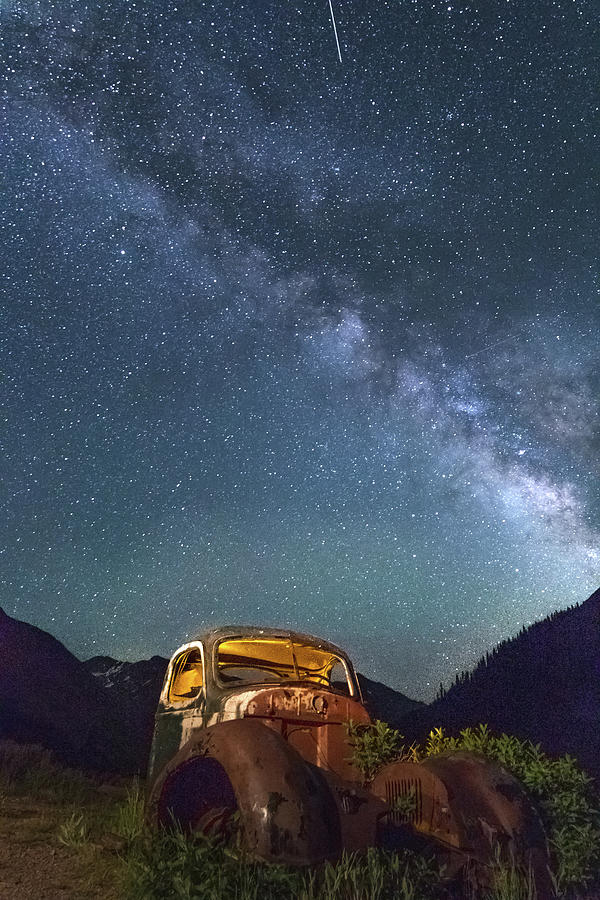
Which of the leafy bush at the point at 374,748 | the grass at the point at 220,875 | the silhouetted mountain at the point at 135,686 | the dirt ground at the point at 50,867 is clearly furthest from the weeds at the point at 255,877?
the silhouetted mountain at the point at 135,686

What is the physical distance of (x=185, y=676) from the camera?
697 centimetres

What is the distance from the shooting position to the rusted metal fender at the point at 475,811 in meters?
4.17

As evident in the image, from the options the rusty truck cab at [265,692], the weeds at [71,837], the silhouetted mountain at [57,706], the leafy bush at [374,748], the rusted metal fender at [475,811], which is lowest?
the weeds at [71,837]

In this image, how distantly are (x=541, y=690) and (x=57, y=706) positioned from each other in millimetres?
34144

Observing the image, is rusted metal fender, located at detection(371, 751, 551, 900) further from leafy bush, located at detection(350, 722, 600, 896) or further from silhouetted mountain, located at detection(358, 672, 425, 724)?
silhouetted mountain, located at detection(358, 672, 425, 724)

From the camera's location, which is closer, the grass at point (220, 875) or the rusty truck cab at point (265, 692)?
the grass at point (220, 875)

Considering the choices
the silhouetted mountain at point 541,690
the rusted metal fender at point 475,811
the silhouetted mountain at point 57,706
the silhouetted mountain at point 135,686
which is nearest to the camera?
the rusted metal fender at point 475,811

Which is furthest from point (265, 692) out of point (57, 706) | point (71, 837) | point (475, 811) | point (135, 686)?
point (135, 686)

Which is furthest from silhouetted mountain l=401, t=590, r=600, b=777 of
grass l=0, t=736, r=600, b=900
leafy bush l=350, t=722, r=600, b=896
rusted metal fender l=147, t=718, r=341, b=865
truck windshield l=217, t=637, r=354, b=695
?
rusted metal fender l=147, t=718, r=341, b=865

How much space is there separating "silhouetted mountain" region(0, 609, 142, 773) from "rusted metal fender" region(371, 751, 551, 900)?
18451mm

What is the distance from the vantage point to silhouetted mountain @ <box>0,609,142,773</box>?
28.6 meters

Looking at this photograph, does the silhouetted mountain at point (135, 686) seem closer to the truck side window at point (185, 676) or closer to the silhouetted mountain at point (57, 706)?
the silhouetted mountain at point (57, 706)

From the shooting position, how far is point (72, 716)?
40.0 meters

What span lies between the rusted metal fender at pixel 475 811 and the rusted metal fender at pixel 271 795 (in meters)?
0.85
